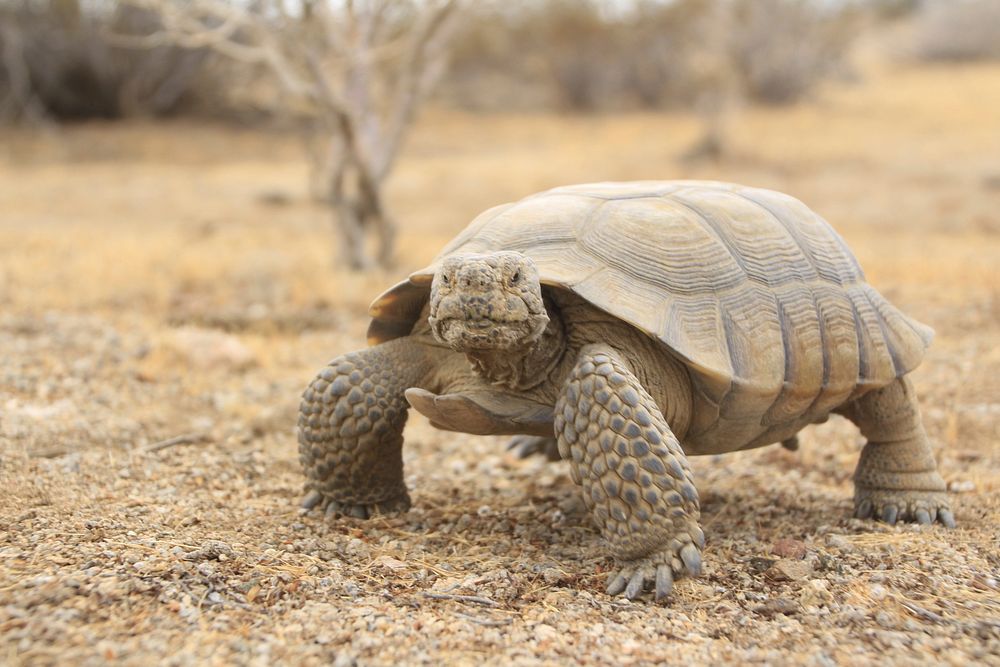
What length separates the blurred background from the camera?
222 cm

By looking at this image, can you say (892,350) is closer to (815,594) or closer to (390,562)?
(815,594)

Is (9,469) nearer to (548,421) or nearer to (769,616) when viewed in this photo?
(548,421)

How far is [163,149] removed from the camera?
49.9 feet

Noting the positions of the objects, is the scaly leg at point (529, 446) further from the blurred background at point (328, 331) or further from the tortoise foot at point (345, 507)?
the tortoise foot at point (345, 507)

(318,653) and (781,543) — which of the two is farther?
(781,543)

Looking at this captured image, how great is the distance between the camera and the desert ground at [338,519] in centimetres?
208

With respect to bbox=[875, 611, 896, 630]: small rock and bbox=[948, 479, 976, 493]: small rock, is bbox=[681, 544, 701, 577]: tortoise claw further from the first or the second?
bbox=[948, 479, 976, 493]: small rock

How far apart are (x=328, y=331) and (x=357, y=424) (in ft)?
10.2

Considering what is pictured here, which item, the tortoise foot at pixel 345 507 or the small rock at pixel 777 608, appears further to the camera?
the tortoise foot at pixel 345 507

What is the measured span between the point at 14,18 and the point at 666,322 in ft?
54.3

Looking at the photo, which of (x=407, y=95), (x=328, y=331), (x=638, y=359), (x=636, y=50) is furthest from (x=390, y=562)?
(x=636, y=50)

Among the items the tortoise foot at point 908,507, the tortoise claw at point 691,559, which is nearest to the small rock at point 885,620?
the tortoise claw at point 691,559

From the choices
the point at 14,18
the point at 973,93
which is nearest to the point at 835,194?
the point at 973,93

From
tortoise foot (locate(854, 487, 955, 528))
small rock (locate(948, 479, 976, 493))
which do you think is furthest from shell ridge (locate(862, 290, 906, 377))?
small rock (locate(948, 479, 976, 493))
